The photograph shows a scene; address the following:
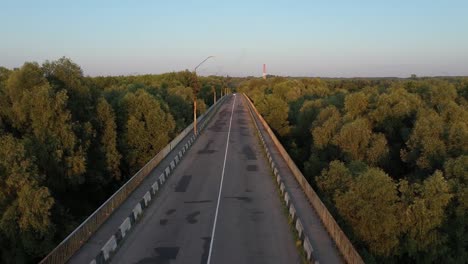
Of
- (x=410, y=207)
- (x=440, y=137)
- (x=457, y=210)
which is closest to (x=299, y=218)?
(x=410, y=207)

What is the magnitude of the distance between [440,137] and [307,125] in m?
24.7

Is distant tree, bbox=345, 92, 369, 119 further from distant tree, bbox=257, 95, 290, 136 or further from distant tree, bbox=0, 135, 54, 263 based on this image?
distant tree, bbox=0, 135, 54, 263

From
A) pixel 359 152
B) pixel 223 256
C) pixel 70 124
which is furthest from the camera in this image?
pixel 359 152

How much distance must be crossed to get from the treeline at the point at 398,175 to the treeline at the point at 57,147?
14.3 meters

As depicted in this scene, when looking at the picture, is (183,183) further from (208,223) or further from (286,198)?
(208,223)

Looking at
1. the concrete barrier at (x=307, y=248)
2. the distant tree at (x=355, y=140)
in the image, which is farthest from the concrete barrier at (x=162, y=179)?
the distant tree at (x=355, y=140)

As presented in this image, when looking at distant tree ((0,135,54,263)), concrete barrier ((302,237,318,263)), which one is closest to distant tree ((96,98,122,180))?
distant tree ((0,135,54,263))

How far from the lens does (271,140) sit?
4291cm

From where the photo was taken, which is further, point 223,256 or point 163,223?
point 163,223

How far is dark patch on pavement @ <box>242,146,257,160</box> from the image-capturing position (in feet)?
117

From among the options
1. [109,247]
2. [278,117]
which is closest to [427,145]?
[109,247]

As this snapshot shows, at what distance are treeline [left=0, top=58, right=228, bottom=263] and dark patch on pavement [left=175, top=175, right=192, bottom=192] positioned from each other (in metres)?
5.96

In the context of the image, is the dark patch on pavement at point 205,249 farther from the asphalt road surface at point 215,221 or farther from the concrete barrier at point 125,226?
the concrete barrier at point 125,226

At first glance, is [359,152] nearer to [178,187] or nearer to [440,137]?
[440,137]
